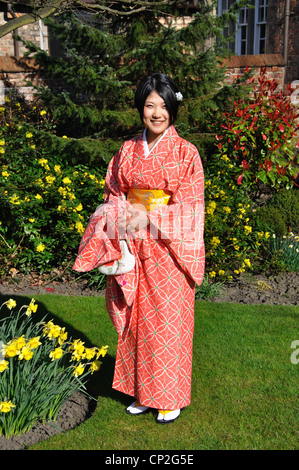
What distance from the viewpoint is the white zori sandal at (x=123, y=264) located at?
9.38ft

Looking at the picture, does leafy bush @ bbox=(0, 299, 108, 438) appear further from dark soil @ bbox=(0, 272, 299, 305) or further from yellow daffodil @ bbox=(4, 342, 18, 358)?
dark soil @ bbox=(0, 272, 299, 305)

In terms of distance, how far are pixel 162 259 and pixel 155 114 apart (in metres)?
0.79

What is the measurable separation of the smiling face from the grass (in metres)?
1.65

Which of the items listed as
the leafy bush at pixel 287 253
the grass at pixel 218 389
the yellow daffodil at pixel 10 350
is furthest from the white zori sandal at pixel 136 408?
the leafy bush at pixel 287 253

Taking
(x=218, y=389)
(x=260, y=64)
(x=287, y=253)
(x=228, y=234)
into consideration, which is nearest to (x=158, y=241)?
(x=218, y=389)

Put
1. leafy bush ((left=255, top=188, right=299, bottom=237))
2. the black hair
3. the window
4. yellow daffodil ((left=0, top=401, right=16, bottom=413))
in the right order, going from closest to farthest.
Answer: yellow daffodil ((left=0, top=401, right=16, bottom=413)) → the black hair → leafy bush ((left=255, top=188, right=299, bottom=237)) → the window

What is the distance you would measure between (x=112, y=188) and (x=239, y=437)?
156 centimetres

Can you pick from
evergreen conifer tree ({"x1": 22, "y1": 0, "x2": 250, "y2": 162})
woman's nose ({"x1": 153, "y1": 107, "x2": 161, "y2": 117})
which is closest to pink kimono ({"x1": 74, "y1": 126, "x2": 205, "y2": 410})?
woman's nose ({"x1": 153, "y1": 107, "x2": 161, "y2": 117})

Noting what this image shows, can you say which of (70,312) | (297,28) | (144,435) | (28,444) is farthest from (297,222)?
(297,28)

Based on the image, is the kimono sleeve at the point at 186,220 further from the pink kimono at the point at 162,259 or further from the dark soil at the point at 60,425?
the dark soil at the point at 60,425

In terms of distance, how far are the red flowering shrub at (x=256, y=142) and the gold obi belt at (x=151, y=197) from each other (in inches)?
121

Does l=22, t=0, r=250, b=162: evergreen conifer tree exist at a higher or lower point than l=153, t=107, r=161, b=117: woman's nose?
higher

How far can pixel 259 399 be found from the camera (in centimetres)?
319

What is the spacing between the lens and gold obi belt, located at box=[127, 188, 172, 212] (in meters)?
2.91
